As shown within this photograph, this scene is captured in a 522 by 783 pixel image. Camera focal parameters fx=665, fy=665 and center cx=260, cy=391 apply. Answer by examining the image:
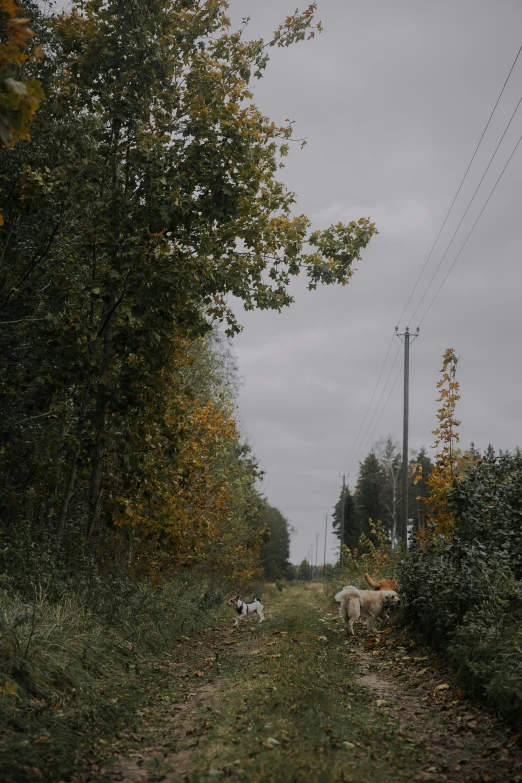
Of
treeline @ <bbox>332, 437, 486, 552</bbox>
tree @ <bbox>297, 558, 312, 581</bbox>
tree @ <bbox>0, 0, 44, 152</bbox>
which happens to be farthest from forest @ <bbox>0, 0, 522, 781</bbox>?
tree @ <bbox>297, 558, 312, 581</bbox>

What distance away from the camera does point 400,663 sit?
10.2m

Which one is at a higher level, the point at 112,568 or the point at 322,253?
the point at 322,253

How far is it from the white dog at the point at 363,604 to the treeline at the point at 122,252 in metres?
3.56

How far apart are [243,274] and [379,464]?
67.8 metres

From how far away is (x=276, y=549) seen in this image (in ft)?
272

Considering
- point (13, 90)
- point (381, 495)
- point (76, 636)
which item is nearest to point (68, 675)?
point (76, 636)

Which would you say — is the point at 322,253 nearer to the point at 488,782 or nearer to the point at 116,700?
the point at 116,700

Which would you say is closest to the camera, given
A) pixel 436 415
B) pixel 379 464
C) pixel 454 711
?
pixel 454 711

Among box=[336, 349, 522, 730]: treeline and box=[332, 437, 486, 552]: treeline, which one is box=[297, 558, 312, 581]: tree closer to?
box=[332, 437, 486, 552]: treeline

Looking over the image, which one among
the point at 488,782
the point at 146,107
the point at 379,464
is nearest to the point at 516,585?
the point at 488,782

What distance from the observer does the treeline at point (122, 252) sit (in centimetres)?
1071

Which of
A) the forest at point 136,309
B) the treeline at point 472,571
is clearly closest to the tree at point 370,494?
the treeline at point 472,571

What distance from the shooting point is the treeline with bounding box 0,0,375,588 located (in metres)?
10.7

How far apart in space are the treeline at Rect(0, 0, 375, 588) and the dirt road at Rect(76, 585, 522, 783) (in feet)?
10.7
